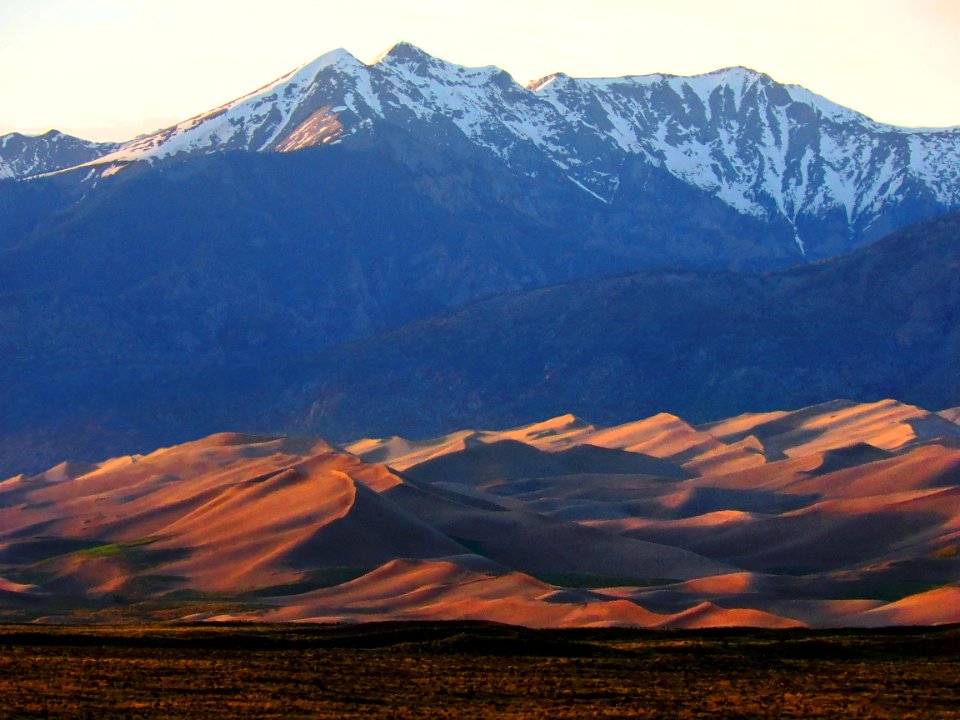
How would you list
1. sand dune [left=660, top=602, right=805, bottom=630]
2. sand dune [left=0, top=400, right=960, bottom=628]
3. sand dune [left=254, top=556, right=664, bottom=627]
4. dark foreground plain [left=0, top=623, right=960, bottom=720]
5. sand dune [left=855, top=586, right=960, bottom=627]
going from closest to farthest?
1. dark foreground plain [left=0, top=623, right=960, bottom=720]
2. sand dune [left=660, top=602, right=805, bottom=630]
3. sand dune [left=855, top=586, right=960, bottom=627]
4. sand dune [left=254, top=556, right=664, bottom=627]
5. sand dune [left=0, top=400, right=960, bottom=628]

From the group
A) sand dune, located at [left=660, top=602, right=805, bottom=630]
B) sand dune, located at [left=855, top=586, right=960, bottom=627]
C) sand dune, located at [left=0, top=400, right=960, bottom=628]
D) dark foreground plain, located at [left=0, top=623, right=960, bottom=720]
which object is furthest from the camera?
sand dune, located at [left=0, top=400, right=960, bottom=628]

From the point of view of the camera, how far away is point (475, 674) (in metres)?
48.9

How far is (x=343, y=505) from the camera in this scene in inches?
4614

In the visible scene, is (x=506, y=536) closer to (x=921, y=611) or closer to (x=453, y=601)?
(x=453, y=601)

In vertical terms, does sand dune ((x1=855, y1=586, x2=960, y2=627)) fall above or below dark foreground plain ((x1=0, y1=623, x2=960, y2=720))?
below

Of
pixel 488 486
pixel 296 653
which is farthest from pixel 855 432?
pixel 296 653

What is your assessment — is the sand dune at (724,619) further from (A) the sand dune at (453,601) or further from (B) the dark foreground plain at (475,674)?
(B) the dark foreground plain at (475,674)

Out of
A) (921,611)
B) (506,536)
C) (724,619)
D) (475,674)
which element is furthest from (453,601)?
(475,674)

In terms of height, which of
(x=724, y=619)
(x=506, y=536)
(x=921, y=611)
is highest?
(x=506, y=536)

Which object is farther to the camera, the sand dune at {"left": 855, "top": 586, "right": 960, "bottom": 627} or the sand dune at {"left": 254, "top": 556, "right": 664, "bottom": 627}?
the sand dune at {"left": 254, "top": 556, "right": 664, "bottom": 627}

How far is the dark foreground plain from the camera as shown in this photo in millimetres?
42938

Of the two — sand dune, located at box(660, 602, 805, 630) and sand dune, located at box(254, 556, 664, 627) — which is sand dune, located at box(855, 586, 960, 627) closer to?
sand dune, located at box(660, 602, 805, 630)

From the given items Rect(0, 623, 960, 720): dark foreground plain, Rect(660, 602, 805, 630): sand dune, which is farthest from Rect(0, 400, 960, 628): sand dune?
Rect(0, 623, 960, 720): dark foreground plain

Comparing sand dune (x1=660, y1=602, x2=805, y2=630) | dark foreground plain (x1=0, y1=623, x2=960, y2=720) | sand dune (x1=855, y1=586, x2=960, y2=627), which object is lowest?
sand dune (x1=855, y1=586, x2=960, y2=627)
